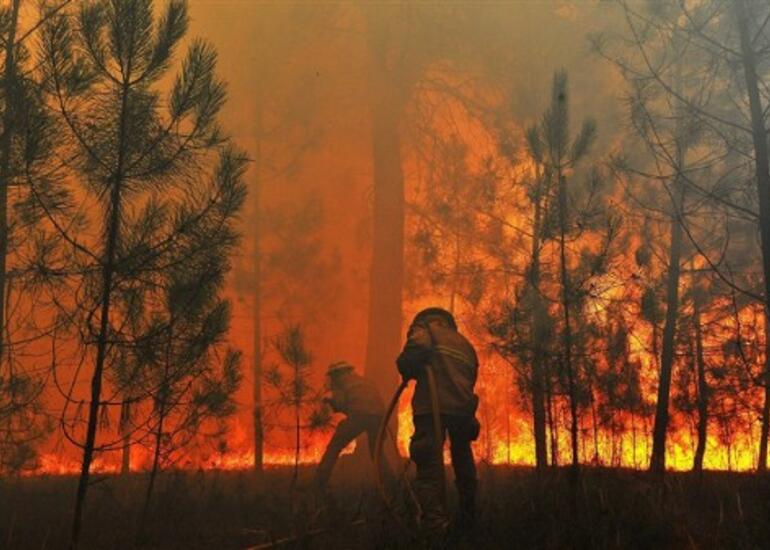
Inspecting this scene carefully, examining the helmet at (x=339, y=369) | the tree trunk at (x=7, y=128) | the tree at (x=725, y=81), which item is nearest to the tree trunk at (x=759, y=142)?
the tree at (x=725, y=81)

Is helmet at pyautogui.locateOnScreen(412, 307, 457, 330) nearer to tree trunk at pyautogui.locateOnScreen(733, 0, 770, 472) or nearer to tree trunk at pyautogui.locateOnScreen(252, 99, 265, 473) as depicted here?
tree trunk at pyautogui.locateOnScreen(733, 0, 770, 472)

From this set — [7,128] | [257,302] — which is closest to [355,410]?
[7,128]

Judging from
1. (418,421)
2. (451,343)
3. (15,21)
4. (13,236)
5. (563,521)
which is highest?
(15,21)

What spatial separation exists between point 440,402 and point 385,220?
8.97m

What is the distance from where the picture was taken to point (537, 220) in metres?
9.36

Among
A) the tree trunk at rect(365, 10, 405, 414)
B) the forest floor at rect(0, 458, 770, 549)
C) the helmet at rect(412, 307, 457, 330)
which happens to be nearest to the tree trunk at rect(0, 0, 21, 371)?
the forest floor at rect(0, 458, 770, 549)

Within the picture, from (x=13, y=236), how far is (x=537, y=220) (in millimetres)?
5583

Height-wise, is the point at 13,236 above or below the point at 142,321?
above

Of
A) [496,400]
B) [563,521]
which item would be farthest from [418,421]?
[496,400]

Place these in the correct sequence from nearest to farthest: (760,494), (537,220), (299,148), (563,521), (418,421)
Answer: (563,521), (418,421), (760,494), (537,220), (299,148)

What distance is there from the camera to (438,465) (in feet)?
18.0

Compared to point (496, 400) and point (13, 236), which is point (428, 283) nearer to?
point (496, 400)

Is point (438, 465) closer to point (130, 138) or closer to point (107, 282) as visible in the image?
point (107, 282)

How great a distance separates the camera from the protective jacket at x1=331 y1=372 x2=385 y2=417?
344 inches
